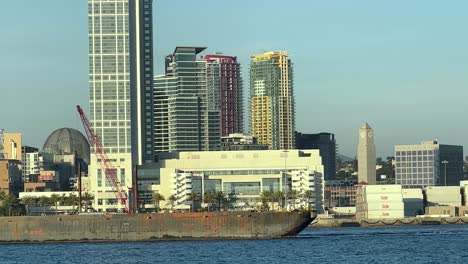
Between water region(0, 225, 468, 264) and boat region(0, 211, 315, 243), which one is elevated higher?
boat region(0, 211, 315, 243)

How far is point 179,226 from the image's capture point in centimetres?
16750

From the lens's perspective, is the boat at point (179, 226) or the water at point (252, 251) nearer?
the water at point (252, 251)

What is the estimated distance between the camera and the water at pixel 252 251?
124m

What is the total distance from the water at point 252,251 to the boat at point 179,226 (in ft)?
10.0

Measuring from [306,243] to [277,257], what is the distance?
30.5m

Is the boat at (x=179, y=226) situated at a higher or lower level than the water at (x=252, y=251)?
higher

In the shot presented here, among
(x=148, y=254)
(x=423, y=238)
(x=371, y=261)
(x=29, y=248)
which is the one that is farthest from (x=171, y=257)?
(x=423, y=238)

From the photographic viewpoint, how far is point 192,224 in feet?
550

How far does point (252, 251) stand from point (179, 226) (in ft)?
109

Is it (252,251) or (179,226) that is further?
(179,226)

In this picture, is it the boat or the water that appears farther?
the boat

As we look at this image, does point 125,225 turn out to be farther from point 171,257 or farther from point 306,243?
point 171,257

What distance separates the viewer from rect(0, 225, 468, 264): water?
12388 centimetres

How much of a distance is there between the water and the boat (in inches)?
120
